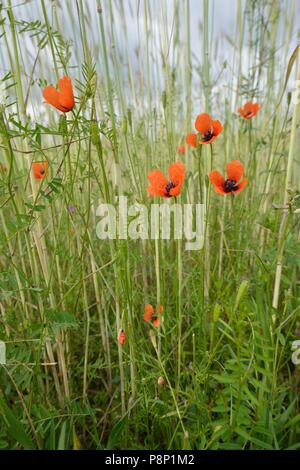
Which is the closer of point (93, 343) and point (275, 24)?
point (93, 343)

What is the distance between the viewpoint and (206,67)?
77 centimetres


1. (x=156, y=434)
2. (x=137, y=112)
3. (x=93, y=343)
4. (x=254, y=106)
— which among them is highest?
(x=137, y=112)

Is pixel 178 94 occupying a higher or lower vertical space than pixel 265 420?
higher

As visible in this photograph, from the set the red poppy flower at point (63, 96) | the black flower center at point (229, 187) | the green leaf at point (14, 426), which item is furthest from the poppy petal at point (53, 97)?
the green leaf at point (14, 426)

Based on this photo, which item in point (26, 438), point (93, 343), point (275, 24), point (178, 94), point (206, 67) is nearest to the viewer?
point (26, 438)

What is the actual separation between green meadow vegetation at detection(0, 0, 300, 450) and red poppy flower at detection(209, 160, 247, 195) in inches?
0.8

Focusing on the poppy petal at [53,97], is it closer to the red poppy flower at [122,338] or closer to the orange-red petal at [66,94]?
the orange-red petal at [66,94]

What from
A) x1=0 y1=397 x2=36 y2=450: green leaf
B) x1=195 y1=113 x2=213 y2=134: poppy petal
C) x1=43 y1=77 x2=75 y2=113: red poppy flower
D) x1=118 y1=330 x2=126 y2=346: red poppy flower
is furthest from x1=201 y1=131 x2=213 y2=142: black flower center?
x1=0 y1=397 x2=36 y2=450: green leaf

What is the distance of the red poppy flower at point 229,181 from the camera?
1.84ft

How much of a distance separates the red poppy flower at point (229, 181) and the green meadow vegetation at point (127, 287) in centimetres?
2

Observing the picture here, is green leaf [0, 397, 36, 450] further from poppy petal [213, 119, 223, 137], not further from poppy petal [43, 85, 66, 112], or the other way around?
poppy petal [213, 119, 223, 137]
